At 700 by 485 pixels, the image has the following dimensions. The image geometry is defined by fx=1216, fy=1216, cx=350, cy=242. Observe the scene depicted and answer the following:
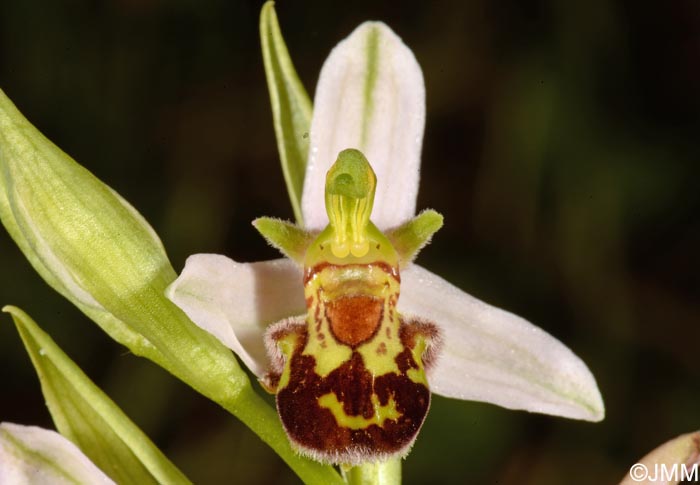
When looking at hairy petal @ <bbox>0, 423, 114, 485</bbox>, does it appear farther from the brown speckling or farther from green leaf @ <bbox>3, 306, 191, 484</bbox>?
the brown speckling

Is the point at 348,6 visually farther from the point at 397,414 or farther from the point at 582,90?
the point at 397,414

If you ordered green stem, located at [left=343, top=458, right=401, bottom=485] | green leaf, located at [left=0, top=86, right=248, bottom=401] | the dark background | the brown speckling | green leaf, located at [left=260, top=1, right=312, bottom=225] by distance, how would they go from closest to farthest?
1. the brown speckling
2. green leaf, located at [left=0, top=86, right=248, bottom=401]
3. green stem, located at [left=343, top=458, right=401, bottom=485]
4. green leaf, located at [left=260, top=1, right=312, bottom=225]
5. the dark background

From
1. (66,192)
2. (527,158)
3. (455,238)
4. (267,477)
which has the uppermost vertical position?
(66,192)

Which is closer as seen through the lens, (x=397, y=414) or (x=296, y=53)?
(x=397, y=414)

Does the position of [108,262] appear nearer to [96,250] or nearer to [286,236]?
[96,250]

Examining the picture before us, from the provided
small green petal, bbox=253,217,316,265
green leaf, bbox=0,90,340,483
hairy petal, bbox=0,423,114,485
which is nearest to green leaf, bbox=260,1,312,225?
small green petal, bbox=253,217,316,265

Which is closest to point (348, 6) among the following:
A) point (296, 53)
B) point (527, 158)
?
point (296, 53)

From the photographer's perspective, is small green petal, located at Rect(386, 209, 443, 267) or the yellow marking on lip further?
small green petal, located at Rect(386, 209, 443, 267)
